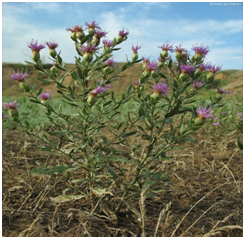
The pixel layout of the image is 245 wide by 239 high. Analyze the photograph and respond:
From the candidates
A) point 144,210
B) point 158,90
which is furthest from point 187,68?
point 144,210

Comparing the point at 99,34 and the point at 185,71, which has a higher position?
the point at 99,34

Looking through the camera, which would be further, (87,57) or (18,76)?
(18,76)

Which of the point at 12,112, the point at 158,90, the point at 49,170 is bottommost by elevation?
the point at 49,170

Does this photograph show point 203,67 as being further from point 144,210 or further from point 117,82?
point 117,82

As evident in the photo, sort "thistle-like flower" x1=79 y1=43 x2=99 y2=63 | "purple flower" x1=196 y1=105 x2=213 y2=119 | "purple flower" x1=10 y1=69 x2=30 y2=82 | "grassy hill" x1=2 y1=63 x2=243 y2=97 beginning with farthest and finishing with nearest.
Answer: "grassy hill" x1=2 y1=63 x2=243 y2=97, "purple flower" x1=10 y1=69 x2=30 y2=82, "thistle-like flower" x1=79 y1=43 x2=99 y2=63, "purple flower" x1=196 y1=105 x2=213 y2=119

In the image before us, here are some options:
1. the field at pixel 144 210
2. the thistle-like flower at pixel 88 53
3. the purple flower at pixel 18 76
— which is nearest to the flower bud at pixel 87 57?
the thistle-like flower at pixel 88 53

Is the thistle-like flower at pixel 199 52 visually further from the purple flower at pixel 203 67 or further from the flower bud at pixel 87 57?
the flower bud at pixel 87 57

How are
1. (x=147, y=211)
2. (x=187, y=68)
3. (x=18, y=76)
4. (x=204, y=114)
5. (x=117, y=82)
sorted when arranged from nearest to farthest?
1. (x=204, y=114)
2. (x=187, y=68)
3. (x=18, y=76)
4. (x=147, y=211)
5. (x=117, y=82)

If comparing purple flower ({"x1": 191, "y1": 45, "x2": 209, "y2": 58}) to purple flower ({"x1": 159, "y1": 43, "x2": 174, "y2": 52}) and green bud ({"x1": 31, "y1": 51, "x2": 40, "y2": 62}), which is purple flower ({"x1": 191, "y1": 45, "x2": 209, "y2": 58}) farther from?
green bud ({"x1": 31, "y1": 51, "x2": 40, "y2": 62})

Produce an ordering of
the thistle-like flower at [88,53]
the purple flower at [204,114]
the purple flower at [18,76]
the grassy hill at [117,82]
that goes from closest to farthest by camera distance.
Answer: the purple flower at [204,114]
the thistle-like flower at [88,53]
the purple flower at [18,76]
the grassy hill at [117,82]

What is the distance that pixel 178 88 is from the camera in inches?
66.8

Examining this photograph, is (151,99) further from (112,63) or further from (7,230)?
(7,230)

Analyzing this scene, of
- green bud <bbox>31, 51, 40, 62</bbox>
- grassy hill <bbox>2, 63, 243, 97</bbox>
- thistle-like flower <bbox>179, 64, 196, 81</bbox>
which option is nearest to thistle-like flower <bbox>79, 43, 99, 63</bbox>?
green bud <bbox>31, 51, 40, 62</bbox>

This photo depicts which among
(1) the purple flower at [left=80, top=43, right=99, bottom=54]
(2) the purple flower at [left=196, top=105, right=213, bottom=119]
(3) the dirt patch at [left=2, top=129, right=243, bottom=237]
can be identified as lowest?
(3) the dirt patch at [left=2, top=129, right=243, bottom=237]
